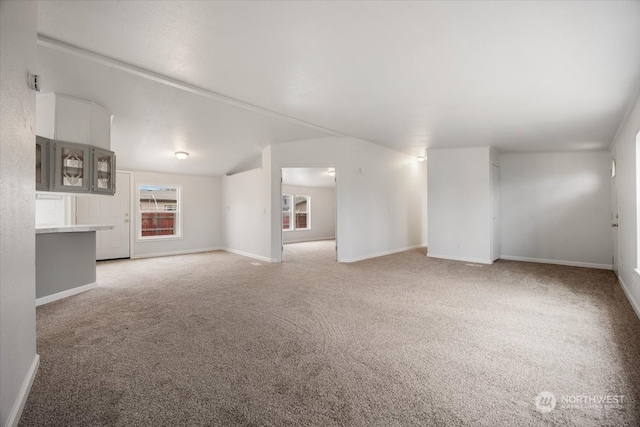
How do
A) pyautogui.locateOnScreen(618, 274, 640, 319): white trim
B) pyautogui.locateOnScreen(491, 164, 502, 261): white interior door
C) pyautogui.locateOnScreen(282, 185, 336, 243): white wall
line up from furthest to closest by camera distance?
pyautogui.locateOnScreen(282, 185, 336, 243): white wall → pyautogui.locateOnScreen(491, 164, 502, 261): white interior door → pyautogui.locateOnScreen(618, 274, 640, 319): white trim

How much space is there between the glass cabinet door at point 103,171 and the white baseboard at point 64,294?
4.40ft

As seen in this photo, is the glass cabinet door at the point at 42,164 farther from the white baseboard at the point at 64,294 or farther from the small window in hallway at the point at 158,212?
the small window in hallway at the point at 158,212

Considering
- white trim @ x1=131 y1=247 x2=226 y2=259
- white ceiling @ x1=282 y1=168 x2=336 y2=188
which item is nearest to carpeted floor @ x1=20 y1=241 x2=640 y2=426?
white trim @ x1=131 y1=247 x2=226 y2=259

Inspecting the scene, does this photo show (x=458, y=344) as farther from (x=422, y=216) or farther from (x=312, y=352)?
(x=422, y=216)

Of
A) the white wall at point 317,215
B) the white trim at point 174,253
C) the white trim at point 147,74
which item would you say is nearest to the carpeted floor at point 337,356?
the white trim at point 147,74

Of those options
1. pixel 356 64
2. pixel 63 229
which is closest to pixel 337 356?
pixel 356 64

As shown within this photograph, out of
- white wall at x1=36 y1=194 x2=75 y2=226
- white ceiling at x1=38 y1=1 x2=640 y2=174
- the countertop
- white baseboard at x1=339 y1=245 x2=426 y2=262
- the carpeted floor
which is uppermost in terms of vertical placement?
white ceiling at x1=38 y1=1 x2=640 y2=174

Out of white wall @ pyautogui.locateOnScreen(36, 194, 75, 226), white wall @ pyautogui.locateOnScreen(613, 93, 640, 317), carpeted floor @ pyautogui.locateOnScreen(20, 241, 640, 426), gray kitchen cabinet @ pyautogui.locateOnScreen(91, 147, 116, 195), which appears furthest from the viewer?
white wall @ pyautogui.locateOnScreen(36, 194, 75, 226)

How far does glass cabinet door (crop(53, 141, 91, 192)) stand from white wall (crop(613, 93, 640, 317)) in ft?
21.1

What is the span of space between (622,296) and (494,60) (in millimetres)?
3520


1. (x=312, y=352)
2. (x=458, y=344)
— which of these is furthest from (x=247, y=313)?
(x=458, y=344)

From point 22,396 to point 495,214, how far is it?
23.9 ft

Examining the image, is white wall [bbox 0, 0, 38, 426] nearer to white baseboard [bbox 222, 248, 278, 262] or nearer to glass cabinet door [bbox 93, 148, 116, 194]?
glass cabinet door [bbox 93, 148, 116, 194]

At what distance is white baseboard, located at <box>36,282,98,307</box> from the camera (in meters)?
3.53
